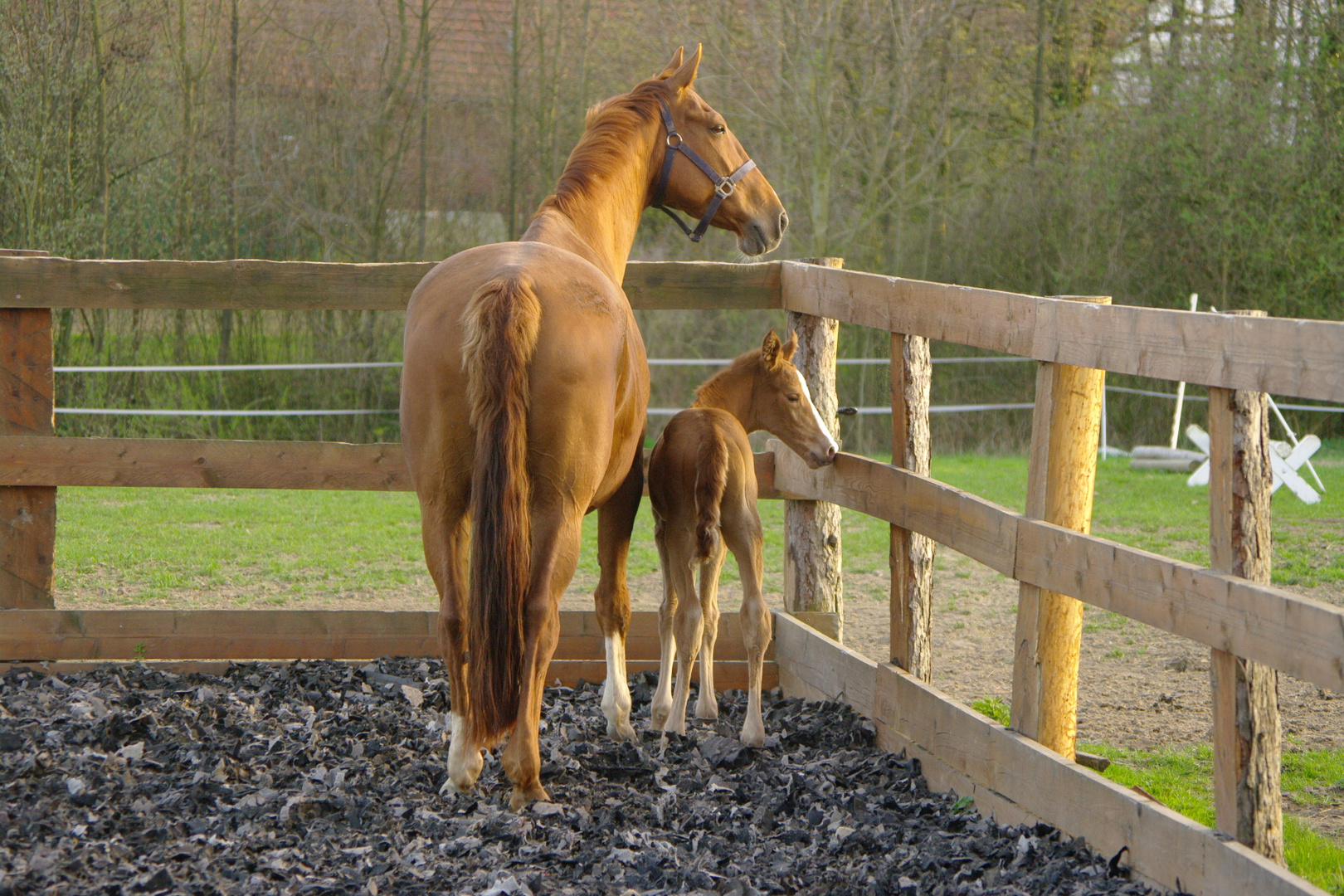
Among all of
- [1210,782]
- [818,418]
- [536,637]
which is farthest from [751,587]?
[1210,782]

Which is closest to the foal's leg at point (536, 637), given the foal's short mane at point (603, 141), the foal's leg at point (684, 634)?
the foal's leg at point (684, 634)

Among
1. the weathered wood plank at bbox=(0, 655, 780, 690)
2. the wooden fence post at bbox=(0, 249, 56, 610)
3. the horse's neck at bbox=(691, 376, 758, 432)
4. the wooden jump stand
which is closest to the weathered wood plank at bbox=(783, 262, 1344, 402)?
the wooden jump stand

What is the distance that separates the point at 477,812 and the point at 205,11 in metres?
12.4

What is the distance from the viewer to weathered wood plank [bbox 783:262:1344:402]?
228 cm

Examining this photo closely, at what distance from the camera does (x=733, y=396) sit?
4.60m

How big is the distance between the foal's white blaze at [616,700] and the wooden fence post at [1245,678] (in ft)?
6.76

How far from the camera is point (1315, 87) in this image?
1452cm

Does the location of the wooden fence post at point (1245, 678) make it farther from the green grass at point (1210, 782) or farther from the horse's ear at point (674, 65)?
the horse's ear at point (674, 65)

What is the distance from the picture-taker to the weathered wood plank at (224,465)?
14.9 ft

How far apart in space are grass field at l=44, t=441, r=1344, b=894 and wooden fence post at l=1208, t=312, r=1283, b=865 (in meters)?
1.59

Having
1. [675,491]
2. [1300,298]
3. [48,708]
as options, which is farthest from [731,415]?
[1300,298]

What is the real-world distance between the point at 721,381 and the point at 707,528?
85 centimetres

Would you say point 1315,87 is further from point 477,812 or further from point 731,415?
point 477,812

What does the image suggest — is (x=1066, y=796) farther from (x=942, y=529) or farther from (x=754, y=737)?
(x=754, y=737)
